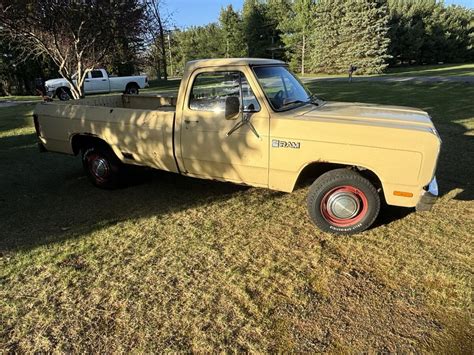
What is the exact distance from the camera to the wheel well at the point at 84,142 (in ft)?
18.3

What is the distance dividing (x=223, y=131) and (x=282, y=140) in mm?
737

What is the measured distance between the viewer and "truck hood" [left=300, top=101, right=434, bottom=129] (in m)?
3.91

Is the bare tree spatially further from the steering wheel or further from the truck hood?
the truck hood

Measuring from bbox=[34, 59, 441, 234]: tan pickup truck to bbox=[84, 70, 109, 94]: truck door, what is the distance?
20.1m

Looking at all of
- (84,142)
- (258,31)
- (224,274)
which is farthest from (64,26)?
(258,31)

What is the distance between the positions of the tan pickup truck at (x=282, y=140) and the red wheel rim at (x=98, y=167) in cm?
41

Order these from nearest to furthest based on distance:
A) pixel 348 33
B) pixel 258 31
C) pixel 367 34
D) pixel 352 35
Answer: pixel 367 34 < pixel 352 35 < pixel 348 33 < pixel 258 31

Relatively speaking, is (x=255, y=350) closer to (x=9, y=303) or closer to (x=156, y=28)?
(x=9, y=303)

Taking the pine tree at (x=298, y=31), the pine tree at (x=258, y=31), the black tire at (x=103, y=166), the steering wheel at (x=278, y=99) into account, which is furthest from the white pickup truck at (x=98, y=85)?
the pine tree at (x=258, y=31)

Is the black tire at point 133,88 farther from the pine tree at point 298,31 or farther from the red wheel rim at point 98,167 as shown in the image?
the pine tree at point 298,31

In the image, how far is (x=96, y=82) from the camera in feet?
77.9

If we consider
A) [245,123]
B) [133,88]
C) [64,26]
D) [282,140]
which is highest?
[64,26]

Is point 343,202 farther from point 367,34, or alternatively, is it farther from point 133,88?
point 367,34

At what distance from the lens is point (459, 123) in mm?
9805
